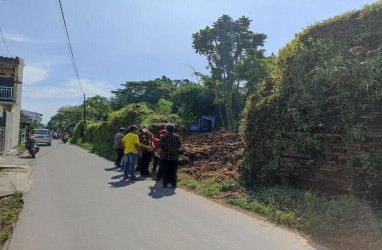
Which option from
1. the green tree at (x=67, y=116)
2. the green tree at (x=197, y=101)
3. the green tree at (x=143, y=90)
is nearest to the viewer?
the green tree at (x=197, y=101)

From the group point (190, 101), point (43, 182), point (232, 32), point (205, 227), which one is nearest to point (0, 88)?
point (190, 101)

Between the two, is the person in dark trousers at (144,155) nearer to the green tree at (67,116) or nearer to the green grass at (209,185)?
the green grass at (209,185)

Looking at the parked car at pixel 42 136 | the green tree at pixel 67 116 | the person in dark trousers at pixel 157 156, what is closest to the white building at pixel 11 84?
the parked car at pixel 42 136

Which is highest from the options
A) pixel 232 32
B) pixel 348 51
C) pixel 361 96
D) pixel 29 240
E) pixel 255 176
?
pixel 232 32

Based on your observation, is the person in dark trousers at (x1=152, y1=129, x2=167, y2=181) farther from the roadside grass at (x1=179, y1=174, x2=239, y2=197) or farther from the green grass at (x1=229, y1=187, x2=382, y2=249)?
the green grass at (x1=229, y1=187, x2=382, y2=249)

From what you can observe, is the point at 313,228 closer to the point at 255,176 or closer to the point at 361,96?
the point at 361,96

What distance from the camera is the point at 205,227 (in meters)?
5.95

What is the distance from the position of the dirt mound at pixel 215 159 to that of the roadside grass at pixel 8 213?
5046 millimetres

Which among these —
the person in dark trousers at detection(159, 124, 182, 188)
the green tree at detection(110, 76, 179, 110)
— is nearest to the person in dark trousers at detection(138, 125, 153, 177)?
the person in dark trousers at detection(159, 124, 182, 188)

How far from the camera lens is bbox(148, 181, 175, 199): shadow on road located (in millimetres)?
8722

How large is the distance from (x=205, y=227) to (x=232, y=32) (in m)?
28.3

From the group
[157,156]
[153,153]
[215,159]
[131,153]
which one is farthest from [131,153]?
[215,159]

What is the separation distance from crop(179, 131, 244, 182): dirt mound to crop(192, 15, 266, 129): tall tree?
54.6 feet

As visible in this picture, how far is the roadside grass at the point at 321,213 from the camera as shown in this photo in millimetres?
5117
